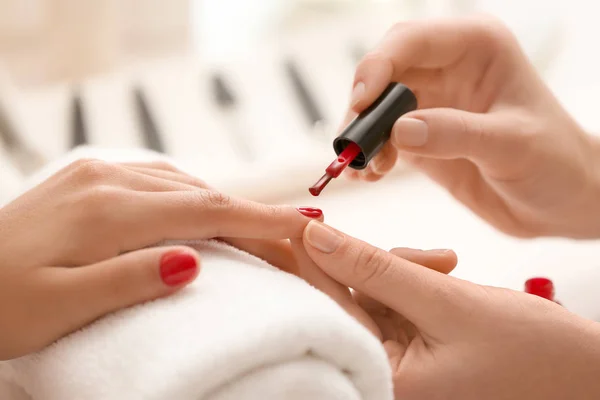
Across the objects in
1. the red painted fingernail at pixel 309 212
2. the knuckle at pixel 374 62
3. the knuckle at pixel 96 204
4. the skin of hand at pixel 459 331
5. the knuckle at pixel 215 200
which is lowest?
the skin of hand at pixel 459 331

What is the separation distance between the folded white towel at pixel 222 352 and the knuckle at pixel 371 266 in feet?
0.24

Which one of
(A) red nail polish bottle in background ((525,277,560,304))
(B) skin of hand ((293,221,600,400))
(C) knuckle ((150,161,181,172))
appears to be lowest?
(A) red nail polish bottle in background ((525,277,560,304))

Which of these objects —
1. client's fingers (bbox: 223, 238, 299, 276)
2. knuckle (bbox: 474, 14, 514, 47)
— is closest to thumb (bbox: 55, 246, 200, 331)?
client's fingers (bbox: 223, 238, 299, 276)

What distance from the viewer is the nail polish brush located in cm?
58

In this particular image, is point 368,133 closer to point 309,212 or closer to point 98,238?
point 309,212

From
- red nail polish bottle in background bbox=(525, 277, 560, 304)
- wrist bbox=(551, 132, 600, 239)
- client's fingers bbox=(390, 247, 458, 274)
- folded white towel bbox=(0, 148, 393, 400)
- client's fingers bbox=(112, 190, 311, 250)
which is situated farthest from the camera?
wrist bbox=(551, 132, 600, 239)

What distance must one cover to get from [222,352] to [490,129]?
44 cm

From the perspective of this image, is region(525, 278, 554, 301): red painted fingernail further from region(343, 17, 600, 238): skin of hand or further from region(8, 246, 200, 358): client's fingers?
region(8, 246, 200, 358): client's fingers

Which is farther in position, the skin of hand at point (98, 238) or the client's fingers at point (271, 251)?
the client's fingers at point (271, 251)

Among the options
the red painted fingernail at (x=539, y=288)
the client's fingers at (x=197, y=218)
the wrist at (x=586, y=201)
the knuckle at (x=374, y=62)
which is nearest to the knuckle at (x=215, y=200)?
the client's fingers at (x=197, y=218)

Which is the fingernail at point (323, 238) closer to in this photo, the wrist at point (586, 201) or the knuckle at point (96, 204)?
the knuckle at point (96, 204)

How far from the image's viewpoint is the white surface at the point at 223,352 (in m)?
0.39

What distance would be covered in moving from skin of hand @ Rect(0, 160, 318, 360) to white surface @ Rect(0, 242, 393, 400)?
0.02 m

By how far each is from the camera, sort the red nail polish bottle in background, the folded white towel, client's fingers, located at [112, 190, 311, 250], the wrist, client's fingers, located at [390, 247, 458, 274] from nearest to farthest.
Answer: the folded white towel, client's fingers, located at [112, 190, 311, 250], client's fingers, located at [390, 247, 458, 274], the red nail polish bottle in background, the wrist
